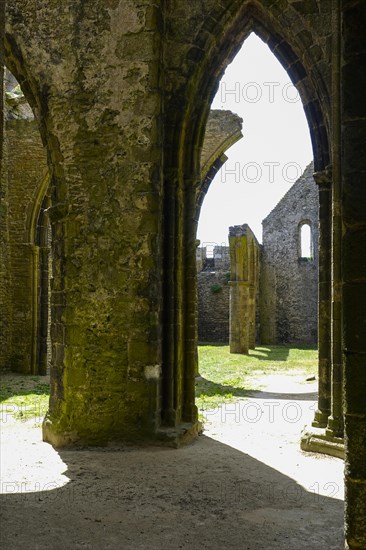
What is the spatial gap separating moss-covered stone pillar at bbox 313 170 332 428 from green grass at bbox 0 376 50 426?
3494mm

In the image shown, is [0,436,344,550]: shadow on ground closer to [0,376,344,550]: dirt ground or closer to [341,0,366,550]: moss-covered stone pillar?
[0,376,344,550]: dirt ground

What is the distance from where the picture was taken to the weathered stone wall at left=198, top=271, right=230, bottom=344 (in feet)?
84.3

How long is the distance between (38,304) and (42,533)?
951 cm

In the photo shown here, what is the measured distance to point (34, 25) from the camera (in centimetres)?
614

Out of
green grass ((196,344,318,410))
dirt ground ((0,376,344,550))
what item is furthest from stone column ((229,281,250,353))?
dirt ground ((0,376,344,550))

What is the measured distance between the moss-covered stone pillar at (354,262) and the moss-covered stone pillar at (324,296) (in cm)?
389

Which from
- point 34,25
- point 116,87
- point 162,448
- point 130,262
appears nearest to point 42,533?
point 162,448

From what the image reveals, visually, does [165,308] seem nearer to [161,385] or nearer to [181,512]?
[161,385]

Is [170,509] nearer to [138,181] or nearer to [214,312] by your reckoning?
[138,181]

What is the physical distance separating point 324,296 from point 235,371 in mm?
7726

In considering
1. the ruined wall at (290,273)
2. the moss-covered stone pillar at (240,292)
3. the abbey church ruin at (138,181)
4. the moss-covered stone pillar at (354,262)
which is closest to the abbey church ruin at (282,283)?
the ruined wall at (290,273)

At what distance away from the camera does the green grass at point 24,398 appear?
25.3 ft

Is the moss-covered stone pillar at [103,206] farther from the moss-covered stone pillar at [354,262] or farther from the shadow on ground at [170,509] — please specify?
the moss-covered stone pillar at [354,262]

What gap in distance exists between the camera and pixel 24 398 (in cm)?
931
